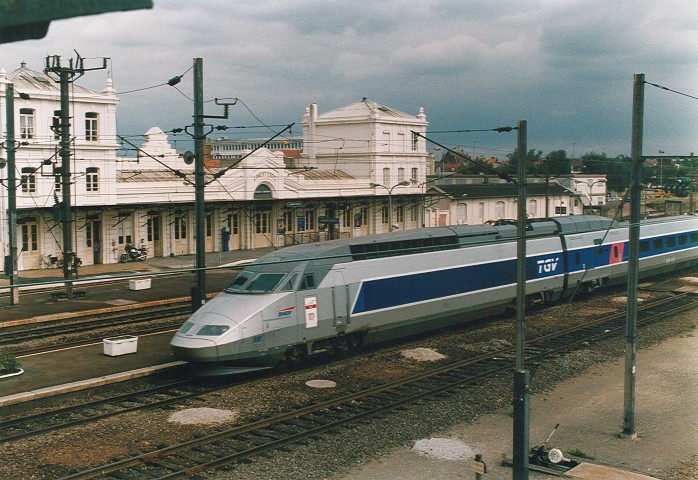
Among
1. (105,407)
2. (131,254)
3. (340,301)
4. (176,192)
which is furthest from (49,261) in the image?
(105,407)

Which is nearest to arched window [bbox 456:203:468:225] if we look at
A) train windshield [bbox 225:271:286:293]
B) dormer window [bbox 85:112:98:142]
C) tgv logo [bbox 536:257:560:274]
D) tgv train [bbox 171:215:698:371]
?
tgv train [bbox 171:215:698:371]

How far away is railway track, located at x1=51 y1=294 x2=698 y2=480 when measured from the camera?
1166 centimetres

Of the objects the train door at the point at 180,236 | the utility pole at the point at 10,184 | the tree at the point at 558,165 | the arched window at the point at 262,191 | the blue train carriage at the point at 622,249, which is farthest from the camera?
the tree at the point at 558,165

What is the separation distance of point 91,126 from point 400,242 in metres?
24.9

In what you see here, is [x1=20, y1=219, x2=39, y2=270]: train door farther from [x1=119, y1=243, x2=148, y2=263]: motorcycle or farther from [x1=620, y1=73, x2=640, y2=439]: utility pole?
[x1=620, y1=73, x2=640, y2=439]: utility pole

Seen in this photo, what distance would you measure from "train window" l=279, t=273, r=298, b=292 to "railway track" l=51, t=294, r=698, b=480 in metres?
3.02

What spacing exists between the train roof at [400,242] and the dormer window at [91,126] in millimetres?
20662

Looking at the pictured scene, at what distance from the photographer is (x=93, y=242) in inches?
1543

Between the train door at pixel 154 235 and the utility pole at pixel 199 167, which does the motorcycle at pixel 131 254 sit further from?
the utility pole at pixel 199 167

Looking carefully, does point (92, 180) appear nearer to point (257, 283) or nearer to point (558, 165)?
point (257, 283)

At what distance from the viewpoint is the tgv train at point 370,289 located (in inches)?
647

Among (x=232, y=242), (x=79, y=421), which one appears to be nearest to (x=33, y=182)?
(x=232, y=242)

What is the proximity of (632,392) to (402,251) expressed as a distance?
8224 mm

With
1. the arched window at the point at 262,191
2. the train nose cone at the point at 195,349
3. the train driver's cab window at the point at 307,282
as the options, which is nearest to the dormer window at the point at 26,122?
the arched window at the point at 262,191
